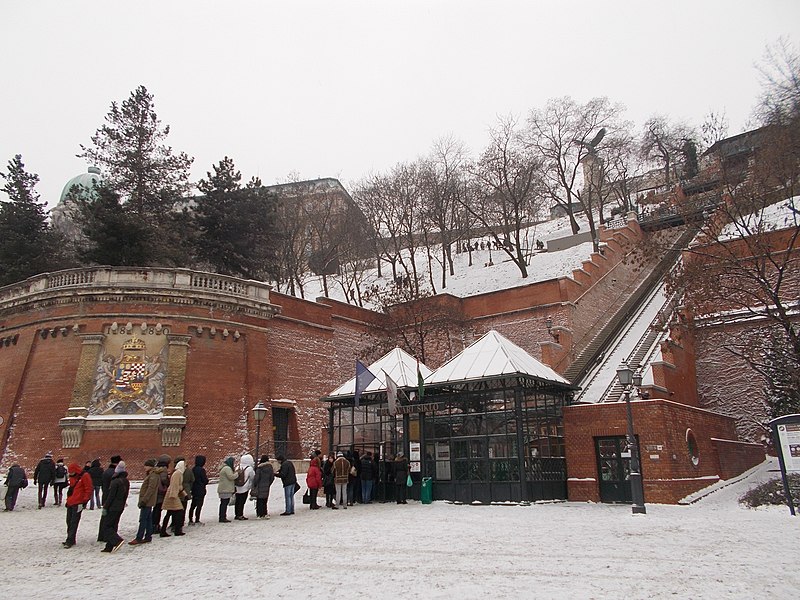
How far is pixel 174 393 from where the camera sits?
24.2m

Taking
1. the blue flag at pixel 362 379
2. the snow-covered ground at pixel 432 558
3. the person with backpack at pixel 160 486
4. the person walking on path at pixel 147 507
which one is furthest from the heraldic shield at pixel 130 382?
the person walking on path at pixel 147 507

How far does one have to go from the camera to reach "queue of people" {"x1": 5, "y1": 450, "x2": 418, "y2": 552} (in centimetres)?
1088

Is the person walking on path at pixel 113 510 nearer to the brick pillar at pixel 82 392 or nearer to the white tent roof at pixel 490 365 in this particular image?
the white tent roof at pixel 490 365

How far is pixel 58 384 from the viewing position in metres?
24.1

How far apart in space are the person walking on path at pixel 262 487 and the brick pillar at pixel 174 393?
32.6 ft

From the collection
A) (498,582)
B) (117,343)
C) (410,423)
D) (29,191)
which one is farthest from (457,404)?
(29,191)

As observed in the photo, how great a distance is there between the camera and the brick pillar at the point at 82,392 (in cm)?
2291

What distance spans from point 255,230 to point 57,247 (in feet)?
39.9

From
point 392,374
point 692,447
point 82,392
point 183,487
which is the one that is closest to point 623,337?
point 692,447

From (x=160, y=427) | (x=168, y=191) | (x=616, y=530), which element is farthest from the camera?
(x=168, y=191)

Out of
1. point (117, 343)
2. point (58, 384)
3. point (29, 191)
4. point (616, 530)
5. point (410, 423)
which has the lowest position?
point (616, 530)

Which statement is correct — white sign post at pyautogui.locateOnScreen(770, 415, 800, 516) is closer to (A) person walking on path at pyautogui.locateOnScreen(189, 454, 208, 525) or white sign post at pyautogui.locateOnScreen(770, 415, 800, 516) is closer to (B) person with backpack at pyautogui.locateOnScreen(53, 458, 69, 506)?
(A) person walking on path at pyautogui.locateOnScreen(189, 454, 208, 525)

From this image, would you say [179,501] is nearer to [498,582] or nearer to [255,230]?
[498,582]

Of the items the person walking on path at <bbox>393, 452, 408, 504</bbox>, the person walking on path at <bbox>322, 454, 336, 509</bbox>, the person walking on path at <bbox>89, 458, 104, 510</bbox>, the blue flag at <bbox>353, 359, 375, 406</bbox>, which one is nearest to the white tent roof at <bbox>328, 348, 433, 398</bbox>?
the blue flag at <bbox>353, 359, 375, 406</bbox>
